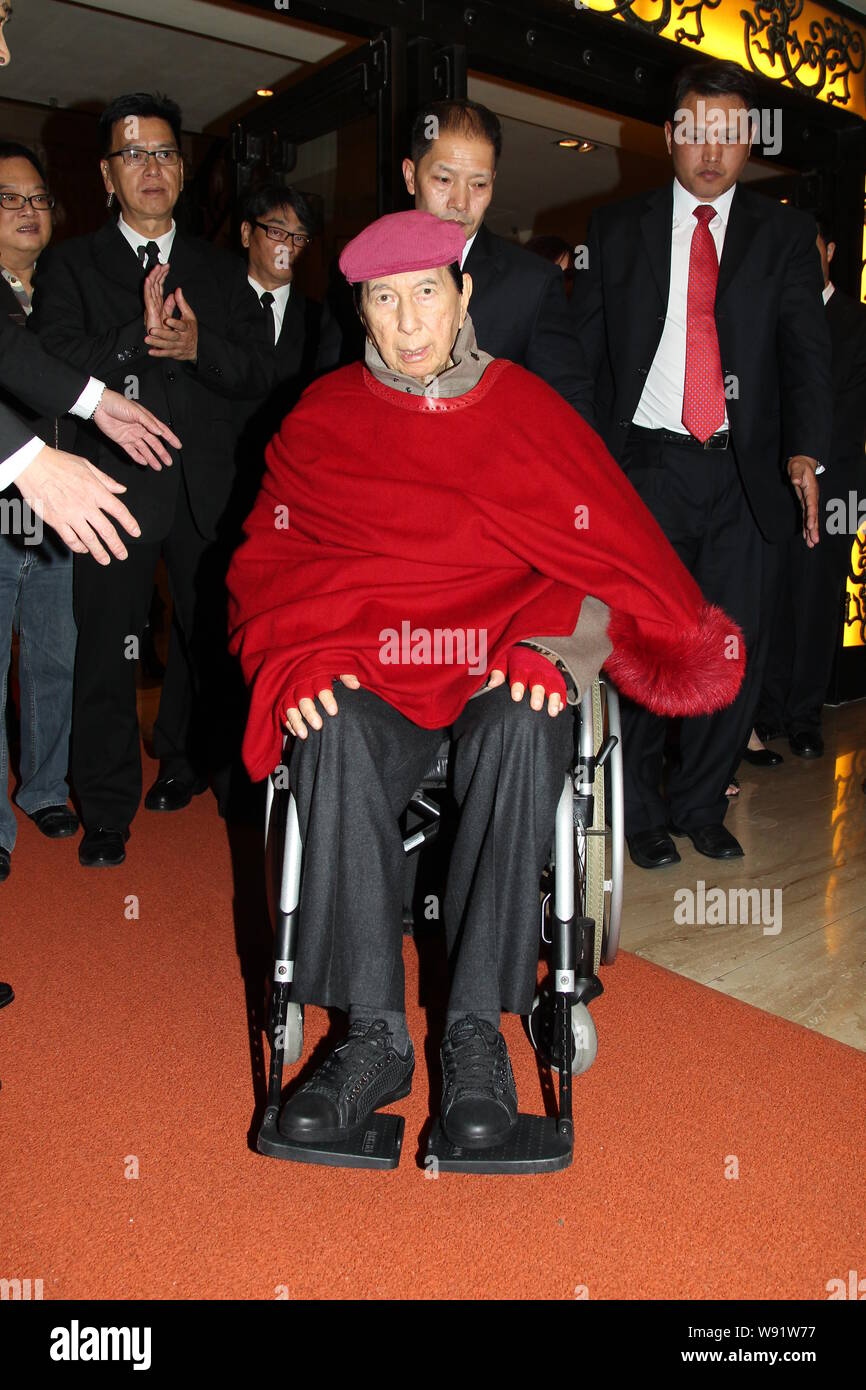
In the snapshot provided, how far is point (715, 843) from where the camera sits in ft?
9.41

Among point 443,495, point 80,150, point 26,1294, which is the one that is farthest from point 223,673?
point 80,150

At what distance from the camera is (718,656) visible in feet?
6.05

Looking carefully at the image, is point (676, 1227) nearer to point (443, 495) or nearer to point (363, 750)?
point (363, 750)

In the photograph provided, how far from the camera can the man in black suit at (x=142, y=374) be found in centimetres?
264

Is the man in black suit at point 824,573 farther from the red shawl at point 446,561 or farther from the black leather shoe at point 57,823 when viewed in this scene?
the black leather shoe at point 57,823

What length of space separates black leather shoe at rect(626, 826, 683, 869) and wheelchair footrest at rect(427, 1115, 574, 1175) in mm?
1309

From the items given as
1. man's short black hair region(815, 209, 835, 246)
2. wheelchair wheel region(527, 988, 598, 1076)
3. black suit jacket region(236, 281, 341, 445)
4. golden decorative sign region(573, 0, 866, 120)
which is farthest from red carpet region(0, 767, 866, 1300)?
man's short black hair region(815, 209, 835, 246)

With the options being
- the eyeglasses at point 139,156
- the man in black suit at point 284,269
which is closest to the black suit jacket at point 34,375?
the eyeglasses at point 139,156

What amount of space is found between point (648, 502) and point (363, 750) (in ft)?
4.63

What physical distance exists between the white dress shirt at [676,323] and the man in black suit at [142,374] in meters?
0.96

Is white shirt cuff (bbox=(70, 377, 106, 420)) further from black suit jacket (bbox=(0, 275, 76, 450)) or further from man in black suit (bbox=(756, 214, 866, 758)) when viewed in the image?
man in black suit (bbox=(756, 214, 866, 758))

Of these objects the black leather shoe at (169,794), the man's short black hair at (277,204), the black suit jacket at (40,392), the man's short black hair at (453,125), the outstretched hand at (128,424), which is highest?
the man's short black hair at (277,204)

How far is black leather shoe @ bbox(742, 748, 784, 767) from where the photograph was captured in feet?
12.3

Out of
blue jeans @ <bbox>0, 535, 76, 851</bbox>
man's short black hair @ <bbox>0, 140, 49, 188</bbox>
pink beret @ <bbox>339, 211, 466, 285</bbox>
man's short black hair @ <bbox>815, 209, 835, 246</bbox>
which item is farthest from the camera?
man's short black hair @ <bbox>815, 209, 835, 246</bbox>
